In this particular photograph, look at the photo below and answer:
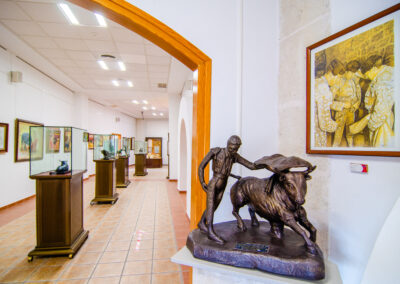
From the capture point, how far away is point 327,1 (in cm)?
156

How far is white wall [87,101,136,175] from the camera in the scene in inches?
435

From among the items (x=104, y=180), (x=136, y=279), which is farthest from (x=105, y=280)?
(x=104, y=180)

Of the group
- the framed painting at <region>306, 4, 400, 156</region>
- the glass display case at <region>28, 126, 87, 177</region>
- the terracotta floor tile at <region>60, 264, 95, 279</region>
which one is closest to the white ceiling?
the glass display case at <region>28, 126, 87, 177</region>

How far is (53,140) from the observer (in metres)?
3.69

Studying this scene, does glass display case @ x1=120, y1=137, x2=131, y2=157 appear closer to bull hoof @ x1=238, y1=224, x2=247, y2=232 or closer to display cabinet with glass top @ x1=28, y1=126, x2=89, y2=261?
display cabinet with glass top @ x1=28, y1=126, x2=89, y2=261

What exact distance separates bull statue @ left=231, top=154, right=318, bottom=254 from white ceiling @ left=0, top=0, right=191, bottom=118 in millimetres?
3910

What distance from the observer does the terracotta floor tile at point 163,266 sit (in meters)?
2.88

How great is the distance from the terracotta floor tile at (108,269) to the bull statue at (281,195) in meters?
2.22

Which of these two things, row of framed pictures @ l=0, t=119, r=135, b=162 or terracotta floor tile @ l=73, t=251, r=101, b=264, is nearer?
terracotta floor tile @ l=73, t=251, r=101, b=264

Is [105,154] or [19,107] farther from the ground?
[19,107]

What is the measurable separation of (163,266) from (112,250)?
0.97 metres

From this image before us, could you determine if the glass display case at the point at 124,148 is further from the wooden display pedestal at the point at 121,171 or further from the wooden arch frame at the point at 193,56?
the wooden arch frame at the point at 193,56

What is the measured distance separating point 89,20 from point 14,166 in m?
4.37

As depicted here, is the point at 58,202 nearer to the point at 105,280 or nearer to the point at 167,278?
the point at 105,280
